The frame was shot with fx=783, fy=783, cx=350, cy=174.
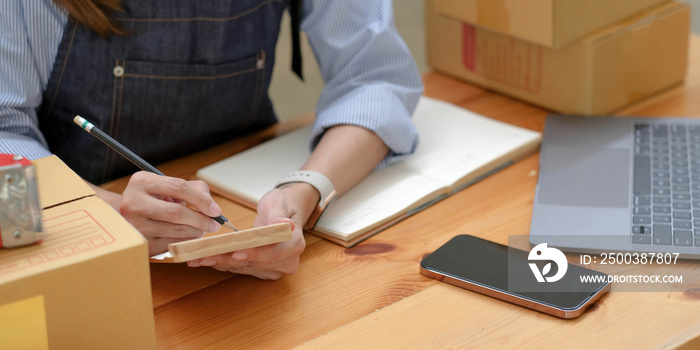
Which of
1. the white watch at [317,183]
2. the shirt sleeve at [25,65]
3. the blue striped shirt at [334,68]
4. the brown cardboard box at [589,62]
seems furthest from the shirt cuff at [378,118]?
the shirt sleeve at [25,65]

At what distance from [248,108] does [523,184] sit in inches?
17.2

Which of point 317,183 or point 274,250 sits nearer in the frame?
point 274,250

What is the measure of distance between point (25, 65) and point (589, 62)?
77cm

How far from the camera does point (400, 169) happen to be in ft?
3.49

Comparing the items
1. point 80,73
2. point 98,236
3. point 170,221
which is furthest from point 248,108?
point 98,236

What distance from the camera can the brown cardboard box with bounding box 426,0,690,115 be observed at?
116cm

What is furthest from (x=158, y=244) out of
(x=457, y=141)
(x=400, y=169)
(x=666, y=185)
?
(x=666, y=185)

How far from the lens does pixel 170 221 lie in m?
0.82

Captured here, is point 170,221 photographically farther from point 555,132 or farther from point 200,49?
point 555,132

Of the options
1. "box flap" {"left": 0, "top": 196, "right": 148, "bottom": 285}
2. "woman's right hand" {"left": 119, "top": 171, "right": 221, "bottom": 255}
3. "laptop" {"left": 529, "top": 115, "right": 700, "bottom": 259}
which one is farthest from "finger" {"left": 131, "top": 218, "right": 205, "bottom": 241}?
"laptop" {"left": 529, "top": 115, "right": 700, "bottom": 259}

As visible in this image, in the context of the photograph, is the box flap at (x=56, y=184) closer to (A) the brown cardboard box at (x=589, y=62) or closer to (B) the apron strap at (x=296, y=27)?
(B) the apron strap at (x=296, y=27)

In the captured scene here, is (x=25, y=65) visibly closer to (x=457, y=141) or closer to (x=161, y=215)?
(x=161, y=215)

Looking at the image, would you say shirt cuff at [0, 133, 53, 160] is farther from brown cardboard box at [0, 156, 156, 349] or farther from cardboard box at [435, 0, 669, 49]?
cardboard box at [435, 0, 669, 49]

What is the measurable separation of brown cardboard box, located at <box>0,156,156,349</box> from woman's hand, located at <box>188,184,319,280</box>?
0.16 metres
